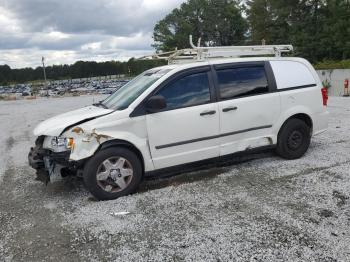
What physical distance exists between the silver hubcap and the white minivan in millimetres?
13

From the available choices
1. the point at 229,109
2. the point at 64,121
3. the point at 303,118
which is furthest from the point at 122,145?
the point at 303,118

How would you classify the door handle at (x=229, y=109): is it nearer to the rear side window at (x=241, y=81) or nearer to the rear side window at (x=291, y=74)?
the rear side window at (x=241, y=81)

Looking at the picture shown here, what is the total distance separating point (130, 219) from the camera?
4.29 m

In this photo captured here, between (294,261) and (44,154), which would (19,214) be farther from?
(294,261)

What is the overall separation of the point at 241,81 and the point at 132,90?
1.63 meters

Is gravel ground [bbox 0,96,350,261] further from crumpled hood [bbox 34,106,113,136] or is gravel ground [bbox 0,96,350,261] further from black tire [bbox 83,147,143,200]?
crumpled hood [bbox 34,106,113,136]

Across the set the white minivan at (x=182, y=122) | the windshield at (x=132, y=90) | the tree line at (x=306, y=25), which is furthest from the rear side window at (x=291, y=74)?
the tree line at (x=306, y=25)

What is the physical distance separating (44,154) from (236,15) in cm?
7184

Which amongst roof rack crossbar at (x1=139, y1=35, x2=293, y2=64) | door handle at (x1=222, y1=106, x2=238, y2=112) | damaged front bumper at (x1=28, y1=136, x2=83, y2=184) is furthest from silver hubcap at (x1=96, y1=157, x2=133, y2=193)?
roof rack crossbar at (x1=139, y1=35, x2=293, y2=64)

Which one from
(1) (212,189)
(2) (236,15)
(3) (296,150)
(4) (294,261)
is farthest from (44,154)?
(2) (236,15)

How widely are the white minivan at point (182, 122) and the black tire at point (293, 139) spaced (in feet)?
0.05

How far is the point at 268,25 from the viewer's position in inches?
1750

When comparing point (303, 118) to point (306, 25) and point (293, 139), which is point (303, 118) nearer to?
point (293, 139)

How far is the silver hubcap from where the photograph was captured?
4840mm
